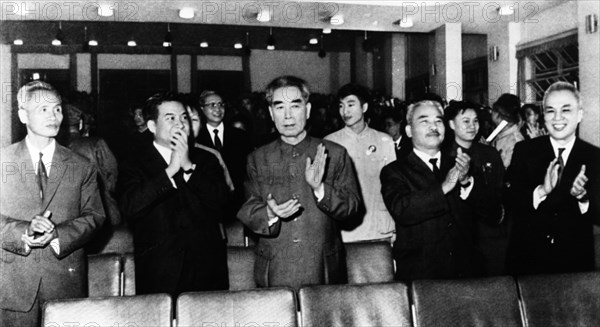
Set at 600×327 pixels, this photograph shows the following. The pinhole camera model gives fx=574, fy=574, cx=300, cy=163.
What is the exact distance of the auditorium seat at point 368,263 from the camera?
Answer: 279 cm

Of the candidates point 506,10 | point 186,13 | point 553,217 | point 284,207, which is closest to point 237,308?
point 284,207

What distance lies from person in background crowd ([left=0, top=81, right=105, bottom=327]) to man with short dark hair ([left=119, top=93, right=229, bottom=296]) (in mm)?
194

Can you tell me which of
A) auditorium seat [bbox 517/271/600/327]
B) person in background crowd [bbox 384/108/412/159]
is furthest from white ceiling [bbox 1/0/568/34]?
auditorium seat [bbox 517/271/600/327]

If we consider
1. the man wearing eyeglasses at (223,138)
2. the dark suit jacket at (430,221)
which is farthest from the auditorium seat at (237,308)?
the man wearing eyeglasses at (223,138)

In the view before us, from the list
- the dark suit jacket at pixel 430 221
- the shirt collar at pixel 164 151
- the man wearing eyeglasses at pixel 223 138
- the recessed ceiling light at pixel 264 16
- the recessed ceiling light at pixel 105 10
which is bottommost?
the dark suit jacket at pixel 430 221

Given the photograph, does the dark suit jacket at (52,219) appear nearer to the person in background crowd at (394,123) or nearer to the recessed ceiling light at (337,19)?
the person in background crowd at (394,123)

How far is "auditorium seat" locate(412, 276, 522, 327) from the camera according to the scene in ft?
6.73

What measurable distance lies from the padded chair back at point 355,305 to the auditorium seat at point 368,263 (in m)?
0.73

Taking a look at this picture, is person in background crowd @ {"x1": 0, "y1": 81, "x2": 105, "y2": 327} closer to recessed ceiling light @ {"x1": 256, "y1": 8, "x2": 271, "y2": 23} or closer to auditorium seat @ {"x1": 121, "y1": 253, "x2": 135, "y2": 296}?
auditorium seat @ {"x1": 121, "y1": 253, "x2": 135, "y2": 296}

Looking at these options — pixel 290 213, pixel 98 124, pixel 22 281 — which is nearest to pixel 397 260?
pixel 290 213

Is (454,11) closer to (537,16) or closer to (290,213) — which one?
(537,16)

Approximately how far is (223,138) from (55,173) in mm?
2207

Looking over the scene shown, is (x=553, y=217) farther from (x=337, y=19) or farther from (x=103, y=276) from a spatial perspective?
(x=337, y=19)

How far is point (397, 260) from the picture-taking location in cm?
266
